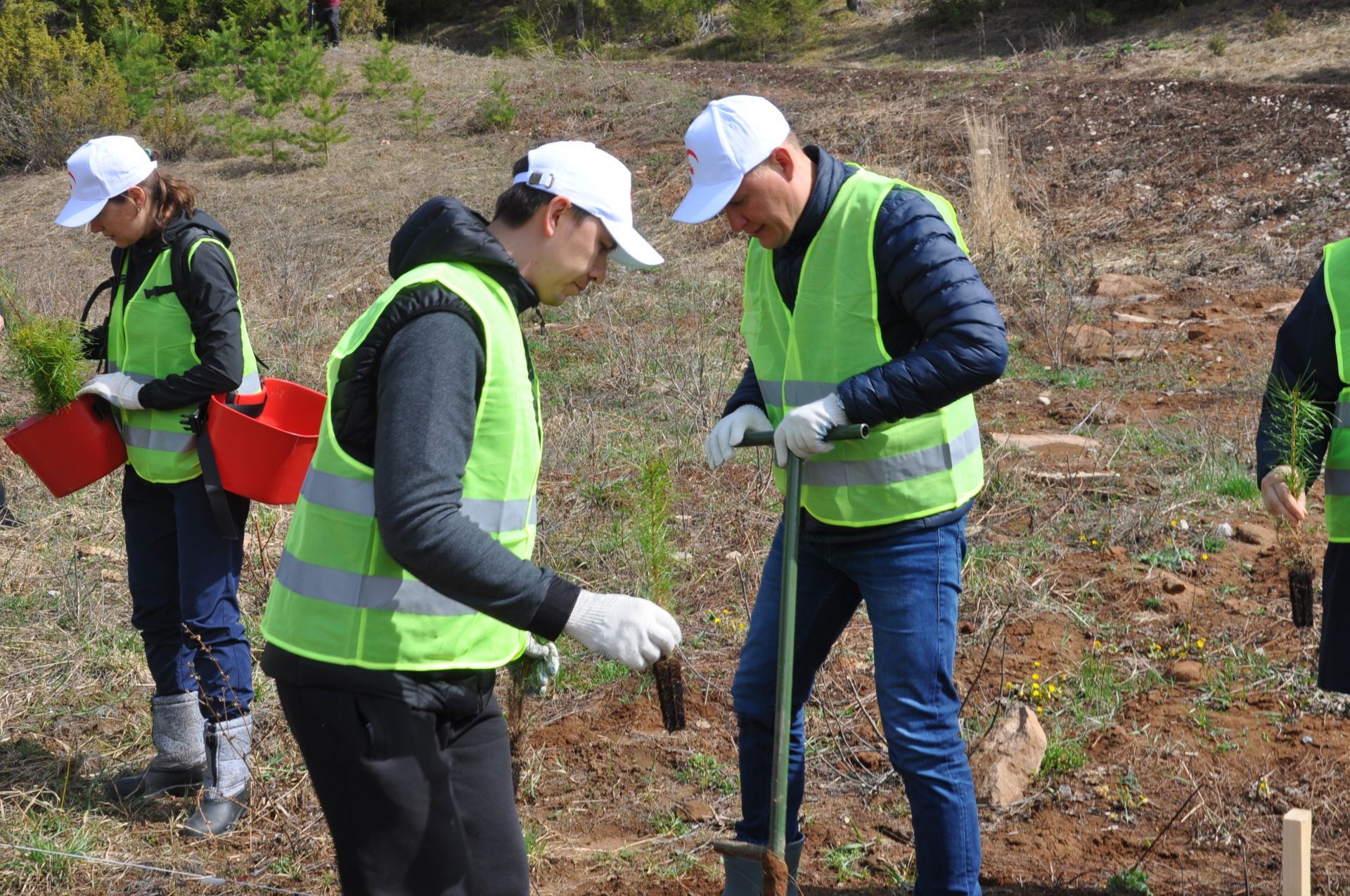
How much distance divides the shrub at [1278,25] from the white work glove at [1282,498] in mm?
16939

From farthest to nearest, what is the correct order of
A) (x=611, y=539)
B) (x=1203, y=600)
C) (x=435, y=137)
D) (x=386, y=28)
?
(x=386, y=28) < (x=435, y=137) < (x=611, y=539) < (x=1203, y=600)

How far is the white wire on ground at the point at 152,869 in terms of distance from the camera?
3.01 metres

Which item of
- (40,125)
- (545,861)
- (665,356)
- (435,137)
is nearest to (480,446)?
(545,861)

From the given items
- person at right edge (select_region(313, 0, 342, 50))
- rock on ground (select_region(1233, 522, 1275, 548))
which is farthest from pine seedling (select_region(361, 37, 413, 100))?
rock on ground (select_region(1233, 522, 1275, 548))

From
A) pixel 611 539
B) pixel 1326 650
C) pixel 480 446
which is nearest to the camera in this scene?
pixel 480 446

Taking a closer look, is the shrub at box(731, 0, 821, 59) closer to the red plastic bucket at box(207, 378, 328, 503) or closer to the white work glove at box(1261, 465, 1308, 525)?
the red plastic bucket at box(207, 378, 328, 503)

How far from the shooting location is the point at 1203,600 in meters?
4.47

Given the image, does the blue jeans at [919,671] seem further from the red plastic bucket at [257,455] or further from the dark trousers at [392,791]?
the red plastic bucket at [257,455]

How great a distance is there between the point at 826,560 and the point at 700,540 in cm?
252

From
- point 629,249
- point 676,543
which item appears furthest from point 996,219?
point 629,249

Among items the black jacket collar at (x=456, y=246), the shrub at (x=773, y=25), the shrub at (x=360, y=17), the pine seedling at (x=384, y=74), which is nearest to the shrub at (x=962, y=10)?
the shrub at (x=773, y=25)

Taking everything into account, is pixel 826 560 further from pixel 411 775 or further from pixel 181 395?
pixel 181 395

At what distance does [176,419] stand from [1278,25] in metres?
17.9

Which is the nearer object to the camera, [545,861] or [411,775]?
[411,775]
